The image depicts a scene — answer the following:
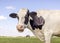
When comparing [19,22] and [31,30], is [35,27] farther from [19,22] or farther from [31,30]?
[19,22]

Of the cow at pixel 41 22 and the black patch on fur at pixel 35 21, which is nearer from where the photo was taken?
the cow at pixel 41 22

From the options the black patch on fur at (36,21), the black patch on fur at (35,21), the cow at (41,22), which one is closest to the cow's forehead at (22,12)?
the cow at (41,22)

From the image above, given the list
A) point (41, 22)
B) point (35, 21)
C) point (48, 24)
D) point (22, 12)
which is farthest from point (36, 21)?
point (22, 12)

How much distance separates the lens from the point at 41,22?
49.8ft

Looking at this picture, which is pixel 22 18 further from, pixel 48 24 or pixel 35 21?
pixel 48 24

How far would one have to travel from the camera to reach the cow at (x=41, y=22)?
14742mm

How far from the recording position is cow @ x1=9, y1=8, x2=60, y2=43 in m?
14.7

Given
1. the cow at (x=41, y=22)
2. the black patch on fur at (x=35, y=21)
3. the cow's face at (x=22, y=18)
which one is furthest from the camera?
the black patch on fur at (x=35, y=21)

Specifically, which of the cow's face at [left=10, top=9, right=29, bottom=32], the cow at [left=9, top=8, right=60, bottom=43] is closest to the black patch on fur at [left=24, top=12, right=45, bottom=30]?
the cow at [left=9, top=8, right=60, bottom=43]

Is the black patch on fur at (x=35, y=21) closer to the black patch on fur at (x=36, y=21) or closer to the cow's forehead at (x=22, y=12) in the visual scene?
the black patch on fur at (x=36, y=21)

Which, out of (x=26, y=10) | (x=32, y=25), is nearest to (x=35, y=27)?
(x=32, y=25)

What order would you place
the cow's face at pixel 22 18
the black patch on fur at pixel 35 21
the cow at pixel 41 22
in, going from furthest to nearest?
1. the black patch on fur at pixel 35 21
2. the cow at pixel 41 22
3. the cow's face at pixel 22 18

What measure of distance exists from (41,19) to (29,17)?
738 mm

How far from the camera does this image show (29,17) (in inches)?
604
